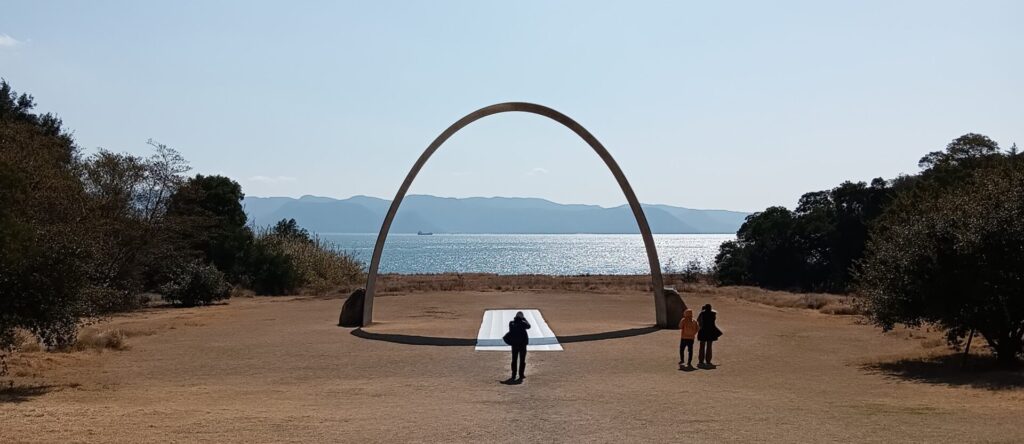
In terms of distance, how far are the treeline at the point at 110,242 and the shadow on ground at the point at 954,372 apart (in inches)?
588

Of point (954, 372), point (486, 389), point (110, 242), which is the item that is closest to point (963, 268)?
point (954, 372)

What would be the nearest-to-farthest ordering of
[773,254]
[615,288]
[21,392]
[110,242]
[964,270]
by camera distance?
[21,392] < [964,270] < [110,242] < [615,288] < [773,254]

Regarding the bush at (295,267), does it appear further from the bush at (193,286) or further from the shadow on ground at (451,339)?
the shadow on ground at (451,339)

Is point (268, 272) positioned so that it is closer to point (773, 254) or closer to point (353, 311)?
point (353, 311)

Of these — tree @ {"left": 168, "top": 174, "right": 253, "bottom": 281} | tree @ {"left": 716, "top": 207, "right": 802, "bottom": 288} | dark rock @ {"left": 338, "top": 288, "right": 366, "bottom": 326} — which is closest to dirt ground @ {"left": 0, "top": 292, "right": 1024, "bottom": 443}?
dark rock @ {"left": 338, "top": 288, "right": 366, "bottom": 326}

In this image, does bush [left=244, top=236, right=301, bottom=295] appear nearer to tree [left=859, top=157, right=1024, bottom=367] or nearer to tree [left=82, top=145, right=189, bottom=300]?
tree [left=82, top=145, right=189, bottom=300]

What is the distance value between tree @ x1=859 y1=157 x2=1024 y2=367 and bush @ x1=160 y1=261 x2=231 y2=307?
88.3 feet

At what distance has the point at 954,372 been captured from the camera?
16.5 meters

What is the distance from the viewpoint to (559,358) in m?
18.3

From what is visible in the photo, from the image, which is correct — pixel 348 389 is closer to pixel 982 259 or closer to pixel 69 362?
pixel 69 362

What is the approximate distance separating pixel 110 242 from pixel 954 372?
87.8 feet

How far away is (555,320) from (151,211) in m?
19.5

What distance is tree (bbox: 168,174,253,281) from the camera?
1494 inches

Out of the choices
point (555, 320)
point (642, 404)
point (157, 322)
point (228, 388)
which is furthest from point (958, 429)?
point (157, 322)
